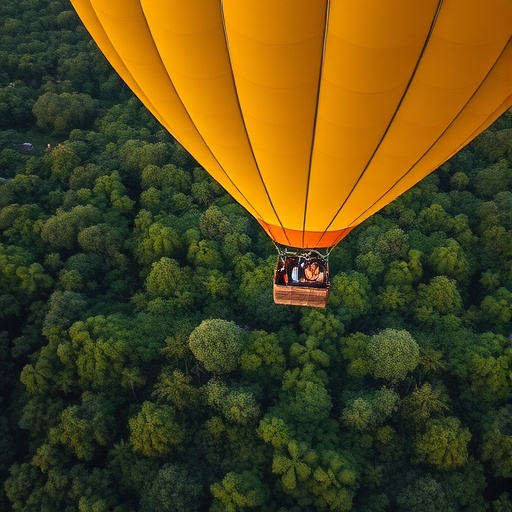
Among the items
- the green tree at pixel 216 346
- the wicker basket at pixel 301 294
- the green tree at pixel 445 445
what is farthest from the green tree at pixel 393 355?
the wicker basket at pixel 301 294

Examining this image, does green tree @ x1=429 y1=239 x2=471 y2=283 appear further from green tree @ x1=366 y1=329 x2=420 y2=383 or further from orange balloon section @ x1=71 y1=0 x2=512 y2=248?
orange balloon section @ x1=71 y1=0 x2=512 y2=248

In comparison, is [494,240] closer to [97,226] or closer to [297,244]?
[297,244]

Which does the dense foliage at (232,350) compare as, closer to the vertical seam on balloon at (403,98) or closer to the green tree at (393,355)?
the green tree at (393,355)

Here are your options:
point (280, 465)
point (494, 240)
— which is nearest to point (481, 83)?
point (280, 465)

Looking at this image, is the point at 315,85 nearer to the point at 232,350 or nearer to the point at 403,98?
the point at 403,98

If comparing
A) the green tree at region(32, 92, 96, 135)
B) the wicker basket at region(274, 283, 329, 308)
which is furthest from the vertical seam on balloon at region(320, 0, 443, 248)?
the green tree at region(32, 92, 96, 135)

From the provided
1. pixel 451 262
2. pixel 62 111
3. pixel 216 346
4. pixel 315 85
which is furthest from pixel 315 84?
pixel 62 111

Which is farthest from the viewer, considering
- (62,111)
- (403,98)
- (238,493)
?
(62,111)
